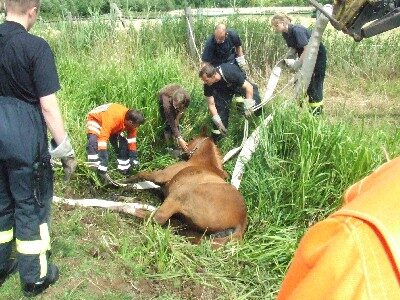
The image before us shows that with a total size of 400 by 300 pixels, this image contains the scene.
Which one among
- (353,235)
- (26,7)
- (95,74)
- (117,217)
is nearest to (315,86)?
(95,74)

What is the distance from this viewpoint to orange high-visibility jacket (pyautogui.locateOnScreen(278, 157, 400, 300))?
2.20 feet

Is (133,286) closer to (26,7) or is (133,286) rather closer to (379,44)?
(26,7)

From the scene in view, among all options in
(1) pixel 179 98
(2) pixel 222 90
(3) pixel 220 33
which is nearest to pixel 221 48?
(3) pixel 220 33

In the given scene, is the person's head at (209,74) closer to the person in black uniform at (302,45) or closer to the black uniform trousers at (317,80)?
the person in black uniform at (302,45)

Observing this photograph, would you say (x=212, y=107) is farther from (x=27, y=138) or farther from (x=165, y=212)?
(x=27, y=138)

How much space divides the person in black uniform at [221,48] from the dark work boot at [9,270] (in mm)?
4423

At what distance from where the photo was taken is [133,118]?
18.9 feet

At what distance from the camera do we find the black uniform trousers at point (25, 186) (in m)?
3.63

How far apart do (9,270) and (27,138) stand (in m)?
1.25

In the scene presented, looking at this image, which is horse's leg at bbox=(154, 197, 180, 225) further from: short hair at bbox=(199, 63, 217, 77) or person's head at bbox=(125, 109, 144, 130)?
short hair at bbox=(199, 63, 217, 77)

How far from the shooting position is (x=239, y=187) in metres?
5.59

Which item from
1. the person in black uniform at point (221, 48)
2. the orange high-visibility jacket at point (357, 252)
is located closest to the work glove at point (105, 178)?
the person in black uniform at point (221, 48)

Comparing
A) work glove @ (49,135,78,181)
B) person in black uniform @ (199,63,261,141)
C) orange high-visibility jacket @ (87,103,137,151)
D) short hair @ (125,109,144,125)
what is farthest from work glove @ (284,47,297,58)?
work glove @ (49,135,78,181)

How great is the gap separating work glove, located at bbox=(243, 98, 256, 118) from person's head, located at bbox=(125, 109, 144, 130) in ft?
4.02
